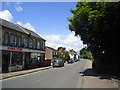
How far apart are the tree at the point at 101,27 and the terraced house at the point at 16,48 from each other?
10073 mm

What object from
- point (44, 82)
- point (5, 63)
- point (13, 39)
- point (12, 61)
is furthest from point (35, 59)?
point (44, 82)

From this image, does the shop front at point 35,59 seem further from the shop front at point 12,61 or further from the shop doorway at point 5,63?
the shop doorway at point 5,63

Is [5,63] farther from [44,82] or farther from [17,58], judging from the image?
[44,82]

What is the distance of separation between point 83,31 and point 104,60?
5438mm

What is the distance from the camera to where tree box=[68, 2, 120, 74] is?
38.6ft

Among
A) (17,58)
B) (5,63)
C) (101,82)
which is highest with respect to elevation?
(17,58)

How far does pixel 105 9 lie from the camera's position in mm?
11805

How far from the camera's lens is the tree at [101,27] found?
11771 mm

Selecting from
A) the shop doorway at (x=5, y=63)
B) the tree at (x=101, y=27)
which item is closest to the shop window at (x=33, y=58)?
the shop doorway at (x=5, y=63)

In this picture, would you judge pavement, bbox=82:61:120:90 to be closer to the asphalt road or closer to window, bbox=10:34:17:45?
the asphalt road

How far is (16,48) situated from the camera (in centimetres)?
2169

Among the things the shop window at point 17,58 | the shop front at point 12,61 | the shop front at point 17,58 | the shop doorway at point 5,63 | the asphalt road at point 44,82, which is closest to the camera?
the asphalt road at point 44,82

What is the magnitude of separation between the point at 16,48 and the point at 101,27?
14577 millimetres

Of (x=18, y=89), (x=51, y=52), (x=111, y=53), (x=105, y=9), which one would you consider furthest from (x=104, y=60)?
(x=51, y=52)
